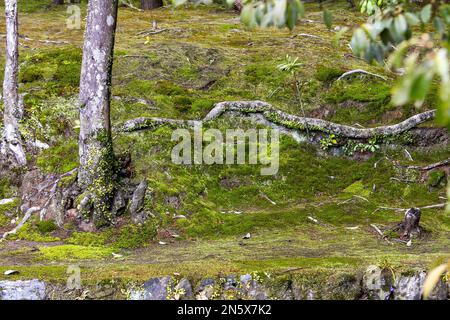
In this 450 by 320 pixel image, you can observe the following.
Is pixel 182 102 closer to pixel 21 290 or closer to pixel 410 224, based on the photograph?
pixel 410 224

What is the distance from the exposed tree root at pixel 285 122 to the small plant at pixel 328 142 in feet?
0.30

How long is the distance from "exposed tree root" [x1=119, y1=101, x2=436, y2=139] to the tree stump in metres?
2.97

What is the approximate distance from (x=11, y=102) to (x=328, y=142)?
18.4ft

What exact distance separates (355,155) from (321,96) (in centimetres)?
198

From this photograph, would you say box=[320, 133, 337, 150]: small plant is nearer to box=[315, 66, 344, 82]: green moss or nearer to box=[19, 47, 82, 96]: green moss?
box=[315, 66, 344, 82]: green moss

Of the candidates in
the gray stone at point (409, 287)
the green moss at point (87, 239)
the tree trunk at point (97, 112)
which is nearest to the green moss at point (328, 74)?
the tree trunk at point (97, 112)

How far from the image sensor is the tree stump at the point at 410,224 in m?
7.75

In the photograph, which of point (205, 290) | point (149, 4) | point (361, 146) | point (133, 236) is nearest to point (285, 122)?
point (361, 146)

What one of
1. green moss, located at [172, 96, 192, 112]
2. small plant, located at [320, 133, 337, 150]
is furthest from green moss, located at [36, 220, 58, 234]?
small plant, located at [320, 133, 337, 150]

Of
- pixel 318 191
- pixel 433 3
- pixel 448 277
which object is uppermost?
pixel 433 3
